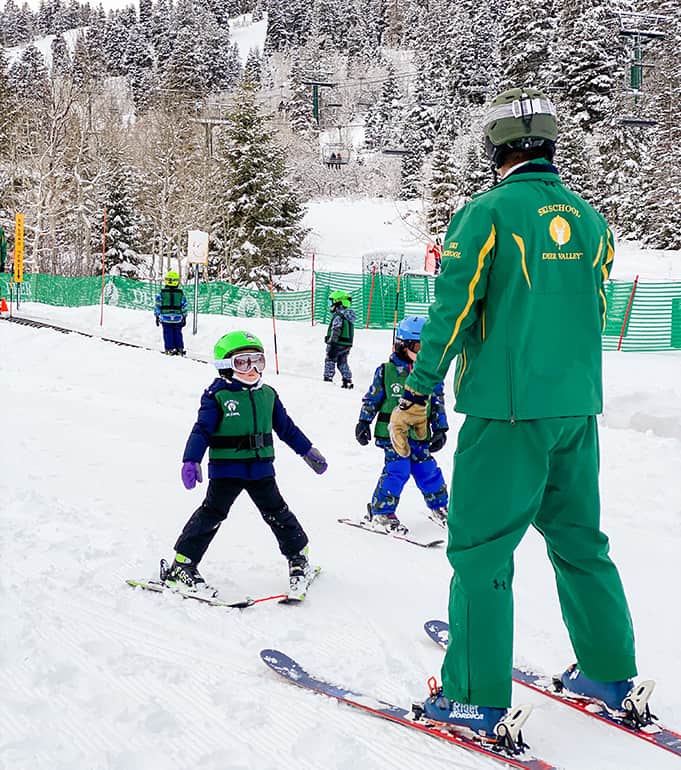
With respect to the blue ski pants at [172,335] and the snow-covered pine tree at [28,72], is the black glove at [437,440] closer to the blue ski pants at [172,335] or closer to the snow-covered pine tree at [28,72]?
the blue ski pants at [172,335]

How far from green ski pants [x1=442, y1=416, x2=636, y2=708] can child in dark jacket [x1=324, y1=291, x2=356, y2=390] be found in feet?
34.0

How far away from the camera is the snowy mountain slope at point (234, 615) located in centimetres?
275

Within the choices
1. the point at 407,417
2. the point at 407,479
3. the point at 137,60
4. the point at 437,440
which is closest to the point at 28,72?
the point at 137,60

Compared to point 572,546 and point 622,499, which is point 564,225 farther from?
point 622,499

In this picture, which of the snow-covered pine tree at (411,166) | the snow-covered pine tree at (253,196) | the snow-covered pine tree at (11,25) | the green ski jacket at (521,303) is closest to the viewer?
the green ski jacket at (521,303)

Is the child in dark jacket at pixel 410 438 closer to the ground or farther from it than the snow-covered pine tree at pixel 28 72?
closer to the ground

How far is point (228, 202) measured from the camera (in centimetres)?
3622

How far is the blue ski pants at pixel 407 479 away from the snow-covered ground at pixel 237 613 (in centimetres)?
27

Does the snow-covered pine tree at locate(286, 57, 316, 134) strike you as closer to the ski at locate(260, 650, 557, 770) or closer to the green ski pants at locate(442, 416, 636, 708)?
the ski at locate(260, 650, 557, 770)

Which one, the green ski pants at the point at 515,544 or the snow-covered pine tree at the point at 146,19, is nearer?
the green ski pants at the point at 515,544

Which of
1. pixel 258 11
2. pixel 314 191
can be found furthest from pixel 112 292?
pixel 258 11

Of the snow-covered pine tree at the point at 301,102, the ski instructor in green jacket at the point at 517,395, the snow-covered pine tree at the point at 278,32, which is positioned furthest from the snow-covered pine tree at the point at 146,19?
the ski instructor in green jacket at the point at 517,395

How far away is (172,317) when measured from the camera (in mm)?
15430

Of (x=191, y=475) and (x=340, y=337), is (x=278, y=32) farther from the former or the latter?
(x=191, y=475)
